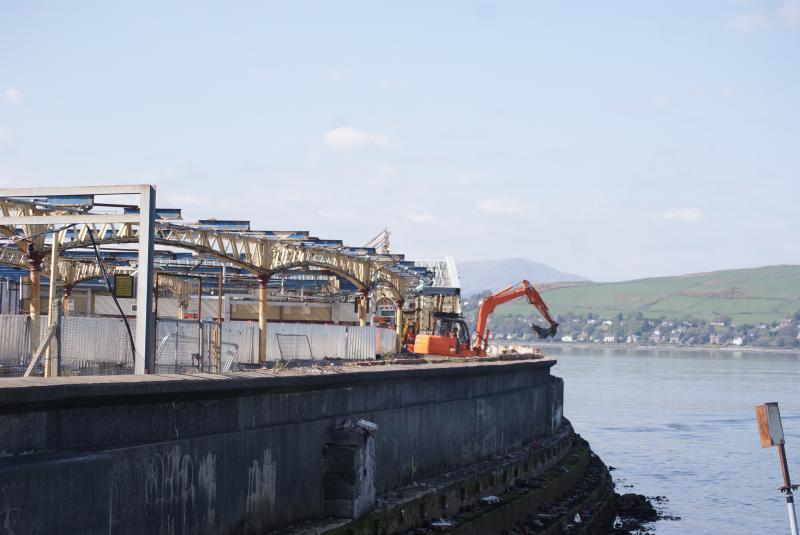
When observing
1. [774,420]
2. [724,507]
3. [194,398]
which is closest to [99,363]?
[194,398]

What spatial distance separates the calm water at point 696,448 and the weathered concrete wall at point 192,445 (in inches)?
684

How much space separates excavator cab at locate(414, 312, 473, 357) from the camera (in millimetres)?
39906

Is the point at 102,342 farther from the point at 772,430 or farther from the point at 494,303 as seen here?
the point at 494,303

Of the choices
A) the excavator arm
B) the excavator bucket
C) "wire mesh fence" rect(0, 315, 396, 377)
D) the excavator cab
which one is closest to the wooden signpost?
"wire mesh fence" rect(0, 315, 396, 377)

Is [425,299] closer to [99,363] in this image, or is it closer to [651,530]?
[651,530]

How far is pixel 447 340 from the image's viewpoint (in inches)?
1593

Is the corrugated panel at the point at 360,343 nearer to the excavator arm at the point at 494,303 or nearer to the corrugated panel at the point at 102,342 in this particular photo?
the excavator arm at the point at 494,303

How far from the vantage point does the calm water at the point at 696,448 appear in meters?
38.7

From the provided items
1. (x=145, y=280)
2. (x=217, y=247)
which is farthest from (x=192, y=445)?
(x=217, y=247)

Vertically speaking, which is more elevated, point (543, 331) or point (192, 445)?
point (543, 331)

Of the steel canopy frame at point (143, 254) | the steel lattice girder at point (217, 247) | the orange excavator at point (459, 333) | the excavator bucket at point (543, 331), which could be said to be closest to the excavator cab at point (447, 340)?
the orange excavator at point (459, 333)

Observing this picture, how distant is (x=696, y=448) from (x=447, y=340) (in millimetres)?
21728

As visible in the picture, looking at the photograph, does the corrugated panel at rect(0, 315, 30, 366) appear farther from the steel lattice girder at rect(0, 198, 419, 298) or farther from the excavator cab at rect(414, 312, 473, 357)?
the excavator cab at rect(414, 312, 473, 357)

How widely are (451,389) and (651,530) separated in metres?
13.4
